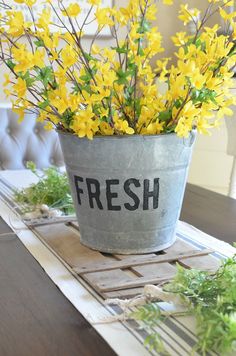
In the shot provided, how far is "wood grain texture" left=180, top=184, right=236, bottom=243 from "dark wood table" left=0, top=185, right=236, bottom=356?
0.19 ft

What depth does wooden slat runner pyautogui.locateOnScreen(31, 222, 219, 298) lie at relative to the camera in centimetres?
74

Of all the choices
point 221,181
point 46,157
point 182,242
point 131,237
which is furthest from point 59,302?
point 221,181

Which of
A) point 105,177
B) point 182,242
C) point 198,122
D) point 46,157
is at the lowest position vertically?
point 46,157

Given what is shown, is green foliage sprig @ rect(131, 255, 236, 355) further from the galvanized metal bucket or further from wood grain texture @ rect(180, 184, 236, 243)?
wood grain texture @ rect(180, 184, 236, 243)

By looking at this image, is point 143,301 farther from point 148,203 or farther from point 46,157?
point 46,157

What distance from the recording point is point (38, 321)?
2.11 feet

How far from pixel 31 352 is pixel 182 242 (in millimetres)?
446

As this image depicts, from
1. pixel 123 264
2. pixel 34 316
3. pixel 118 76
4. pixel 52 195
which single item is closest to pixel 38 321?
pixel 34 316

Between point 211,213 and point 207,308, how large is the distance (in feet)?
2.09

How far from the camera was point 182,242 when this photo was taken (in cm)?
94

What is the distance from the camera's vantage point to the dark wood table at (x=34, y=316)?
58cm

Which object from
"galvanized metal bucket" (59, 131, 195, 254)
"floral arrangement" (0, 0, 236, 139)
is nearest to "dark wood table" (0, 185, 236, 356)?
"galvanized metal bucket" (59, 131, 195, 254)

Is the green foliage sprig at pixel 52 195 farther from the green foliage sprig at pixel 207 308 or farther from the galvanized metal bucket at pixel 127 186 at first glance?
the green foliage sprig at pixel 207 308

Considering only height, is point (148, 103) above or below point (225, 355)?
above
